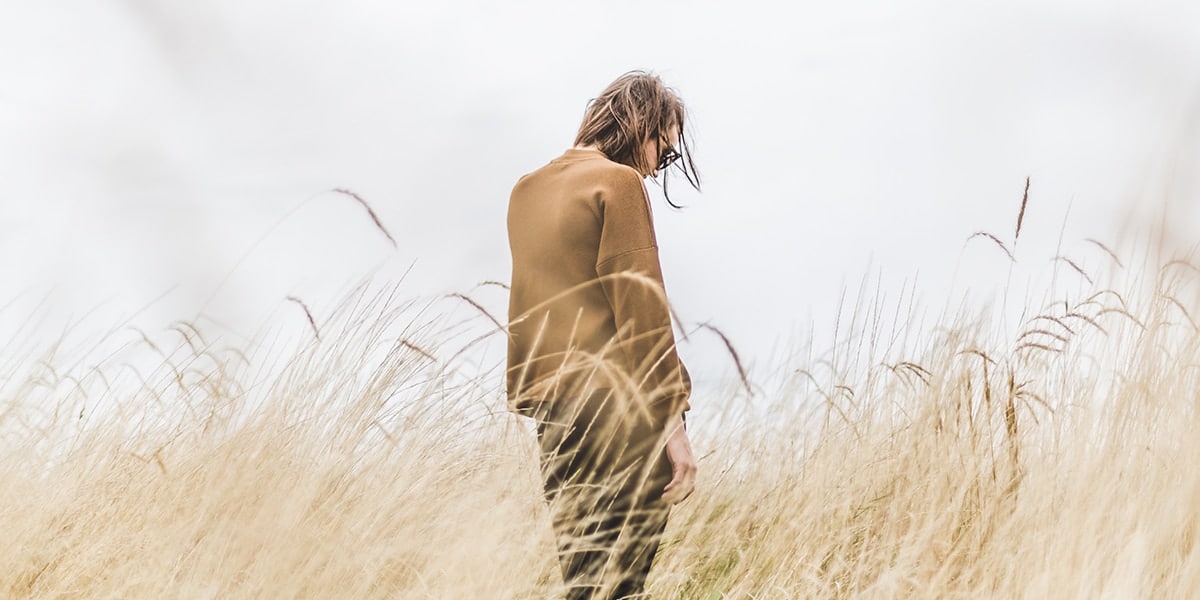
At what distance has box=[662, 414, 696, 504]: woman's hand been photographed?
183cm

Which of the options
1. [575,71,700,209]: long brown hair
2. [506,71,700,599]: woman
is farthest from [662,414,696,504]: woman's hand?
[575,71,700,209]: long brown hair

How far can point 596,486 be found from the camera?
1.84 metres

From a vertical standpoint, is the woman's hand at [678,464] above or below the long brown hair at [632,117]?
below

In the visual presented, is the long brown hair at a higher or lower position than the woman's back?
higher

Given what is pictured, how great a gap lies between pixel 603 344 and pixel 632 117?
0.47 m

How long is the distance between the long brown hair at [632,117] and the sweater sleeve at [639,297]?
0.62ft

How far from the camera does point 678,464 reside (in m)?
1.83

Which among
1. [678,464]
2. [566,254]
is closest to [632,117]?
[566,254]

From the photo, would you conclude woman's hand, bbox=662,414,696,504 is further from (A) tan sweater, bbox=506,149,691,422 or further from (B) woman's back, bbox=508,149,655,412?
(B) woman's back, bbox=508,149,655,412

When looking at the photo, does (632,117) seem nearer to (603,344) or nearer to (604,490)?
(603,344)

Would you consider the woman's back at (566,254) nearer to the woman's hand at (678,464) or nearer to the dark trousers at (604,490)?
the dark trousers at (604,490)

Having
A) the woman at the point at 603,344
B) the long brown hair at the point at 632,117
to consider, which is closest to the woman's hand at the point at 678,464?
the woman at the point at 603,344

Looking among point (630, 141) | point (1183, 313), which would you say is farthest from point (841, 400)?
point (630, 141)

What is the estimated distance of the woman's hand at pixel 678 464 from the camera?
6.00 feet
